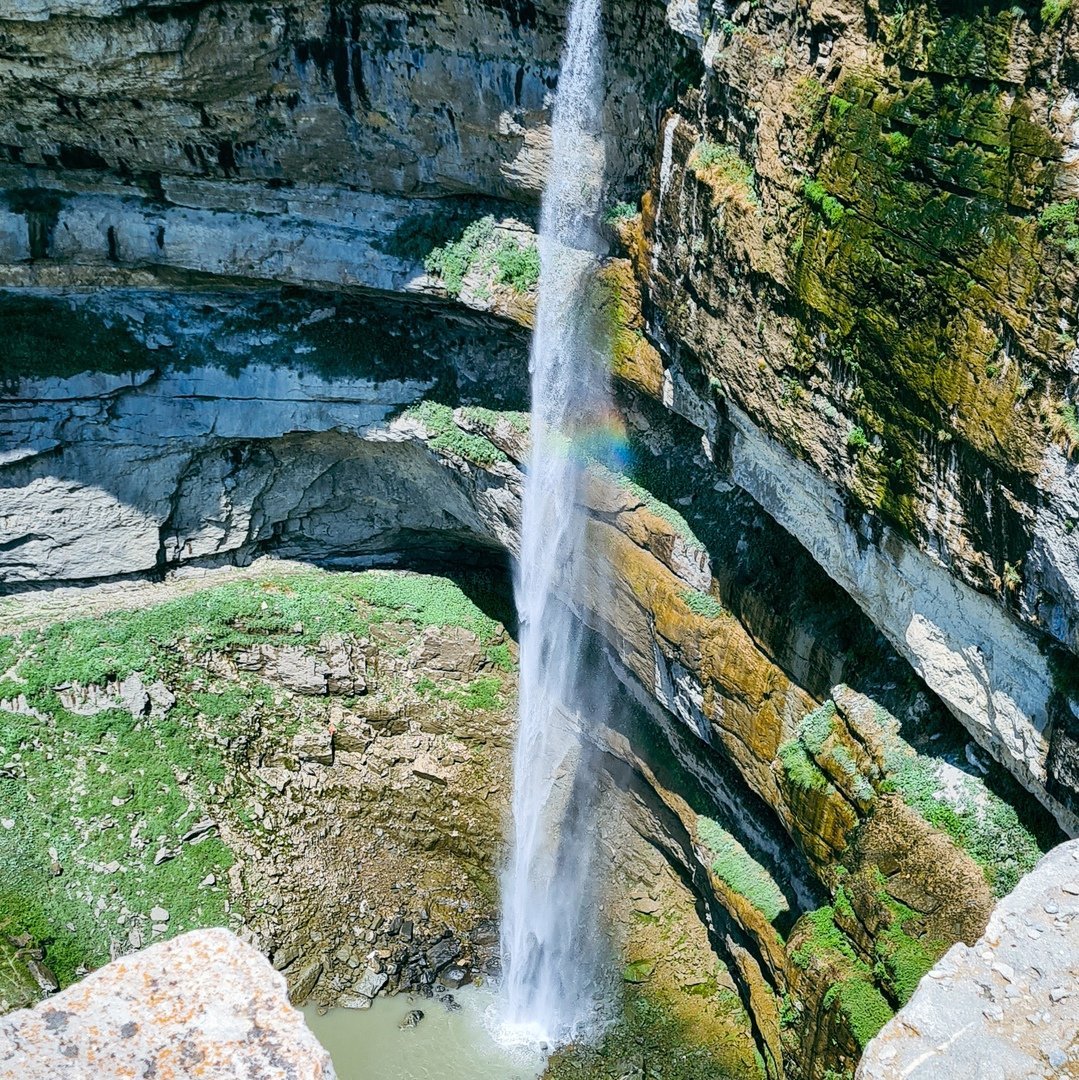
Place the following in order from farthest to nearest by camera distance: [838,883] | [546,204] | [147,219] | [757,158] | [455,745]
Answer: [455,745]
[147,219]
[546,204]
[838,883]
[757,158]

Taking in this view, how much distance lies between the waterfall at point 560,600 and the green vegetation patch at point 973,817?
229 inches

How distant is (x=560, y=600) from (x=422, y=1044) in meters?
6.32

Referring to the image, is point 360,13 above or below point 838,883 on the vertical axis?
above

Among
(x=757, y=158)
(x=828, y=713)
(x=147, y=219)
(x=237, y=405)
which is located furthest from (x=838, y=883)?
(x=147, y=219)

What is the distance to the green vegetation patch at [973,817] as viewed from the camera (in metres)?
9.79

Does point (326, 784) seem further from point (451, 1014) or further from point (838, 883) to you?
point (838, 883)

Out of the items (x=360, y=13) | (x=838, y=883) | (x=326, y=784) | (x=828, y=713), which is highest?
(x=360, y=13)

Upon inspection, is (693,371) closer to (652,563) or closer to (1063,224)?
(652,563)

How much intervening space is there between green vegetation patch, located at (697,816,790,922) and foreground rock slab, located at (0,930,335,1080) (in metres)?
10.6

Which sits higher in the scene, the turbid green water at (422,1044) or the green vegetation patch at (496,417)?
the green vegetation patch at (496,417)

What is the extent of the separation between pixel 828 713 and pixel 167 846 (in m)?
9.55

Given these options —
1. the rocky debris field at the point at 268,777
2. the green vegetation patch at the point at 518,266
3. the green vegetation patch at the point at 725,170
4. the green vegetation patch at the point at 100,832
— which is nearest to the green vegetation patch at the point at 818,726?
the green vegetation patch at the point at 725,170

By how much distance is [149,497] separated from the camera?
1834cm

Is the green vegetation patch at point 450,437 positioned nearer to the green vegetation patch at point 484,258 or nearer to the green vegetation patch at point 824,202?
the green vegetation patch at point 484,258
